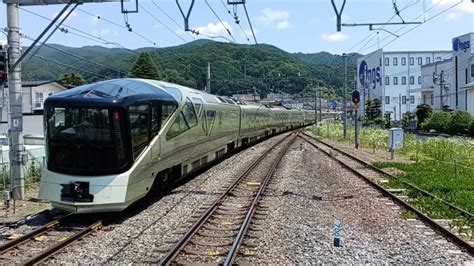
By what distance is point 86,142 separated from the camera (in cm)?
1016

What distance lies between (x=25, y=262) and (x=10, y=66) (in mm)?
6783

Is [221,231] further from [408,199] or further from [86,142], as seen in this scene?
[408,199]

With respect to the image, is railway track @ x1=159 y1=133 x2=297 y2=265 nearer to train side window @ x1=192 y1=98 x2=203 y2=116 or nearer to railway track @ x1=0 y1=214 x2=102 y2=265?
railway track @ x1=0 y1=214 x2=102 y2=265

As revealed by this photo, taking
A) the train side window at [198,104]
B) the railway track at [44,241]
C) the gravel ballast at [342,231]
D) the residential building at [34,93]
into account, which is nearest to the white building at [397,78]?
the residential building at [34,93]

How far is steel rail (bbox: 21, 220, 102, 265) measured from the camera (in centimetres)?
721

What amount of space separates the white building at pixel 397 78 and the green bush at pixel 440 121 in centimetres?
3322

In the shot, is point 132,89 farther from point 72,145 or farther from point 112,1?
point 112,1

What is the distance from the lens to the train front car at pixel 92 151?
9.87 metres

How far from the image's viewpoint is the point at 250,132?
32938 millimetres

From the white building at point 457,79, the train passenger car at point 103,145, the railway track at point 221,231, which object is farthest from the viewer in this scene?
the white building at point 457,79

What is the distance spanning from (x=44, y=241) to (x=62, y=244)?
0.69 metres

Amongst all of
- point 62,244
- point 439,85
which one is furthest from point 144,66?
point 62,244

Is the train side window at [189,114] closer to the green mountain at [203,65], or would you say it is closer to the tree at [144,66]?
the green mountain at [203,65]

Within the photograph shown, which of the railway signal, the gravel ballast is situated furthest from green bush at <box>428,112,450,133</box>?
the railway signal
